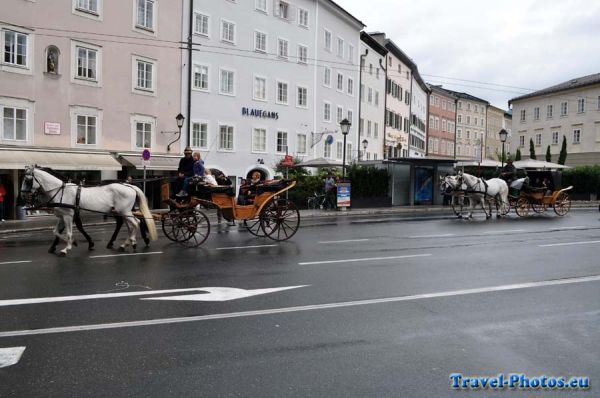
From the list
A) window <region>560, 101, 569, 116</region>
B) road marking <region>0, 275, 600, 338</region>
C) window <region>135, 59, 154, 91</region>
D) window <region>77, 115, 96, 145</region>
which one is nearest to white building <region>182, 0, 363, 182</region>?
window <region>135, 59, 154, 91</region>

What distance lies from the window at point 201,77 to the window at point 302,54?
33.3ft

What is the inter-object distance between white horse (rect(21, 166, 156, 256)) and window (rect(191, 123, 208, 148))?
21647mm

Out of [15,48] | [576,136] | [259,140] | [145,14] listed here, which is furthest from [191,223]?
[576,136]

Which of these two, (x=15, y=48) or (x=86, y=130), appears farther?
(x=86, y=130)

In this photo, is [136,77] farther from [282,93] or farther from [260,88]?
[282,93]

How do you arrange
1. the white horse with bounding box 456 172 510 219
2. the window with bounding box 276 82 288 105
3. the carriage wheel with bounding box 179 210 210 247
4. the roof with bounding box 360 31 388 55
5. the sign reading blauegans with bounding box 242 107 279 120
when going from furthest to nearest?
the roof with bounding box 360 31 388 55
the window with bounding box 276 82 288 105
the sign reading blauegans with bounding box 242 107 279 120
the white horse with bounding box 456 172 510 219
the carriage wheel with bounding box 179 210 210 247

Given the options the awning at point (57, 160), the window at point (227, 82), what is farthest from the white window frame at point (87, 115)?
the window at point (227, 82)

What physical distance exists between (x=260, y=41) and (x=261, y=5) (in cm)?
250

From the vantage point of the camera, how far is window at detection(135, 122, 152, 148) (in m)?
29.8

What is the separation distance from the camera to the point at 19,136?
80.3ft

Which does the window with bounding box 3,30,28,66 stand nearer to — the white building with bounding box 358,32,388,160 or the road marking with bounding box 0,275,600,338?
the road marking with bounding box 0,275,600,338

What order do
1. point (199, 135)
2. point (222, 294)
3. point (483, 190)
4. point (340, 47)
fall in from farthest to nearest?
point (340, 47) → point (199, 135) → point (483, 190) → point (222, 294)

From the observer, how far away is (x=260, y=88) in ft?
→ 125

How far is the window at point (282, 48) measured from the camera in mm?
39812
